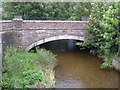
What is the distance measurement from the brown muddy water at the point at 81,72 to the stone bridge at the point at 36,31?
1.69 meters

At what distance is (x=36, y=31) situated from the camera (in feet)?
47.4

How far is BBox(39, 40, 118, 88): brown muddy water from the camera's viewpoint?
10677 millimetres

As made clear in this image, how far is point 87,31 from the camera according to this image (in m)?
15.0

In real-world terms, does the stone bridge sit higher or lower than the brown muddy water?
higher

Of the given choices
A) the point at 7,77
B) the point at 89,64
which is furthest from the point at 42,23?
the point at 7,77

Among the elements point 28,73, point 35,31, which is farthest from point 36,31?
point 28,73

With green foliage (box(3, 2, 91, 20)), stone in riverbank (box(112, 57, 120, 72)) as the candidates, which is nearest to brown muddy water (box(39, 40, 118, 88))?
stone in riverbank (box(112, 57, 120, 72))

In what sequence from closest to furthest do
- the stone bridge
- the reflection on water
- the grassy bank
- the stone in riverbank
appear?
the grassy bank
the reflection on water
the stone in riverbank
the stone bridge

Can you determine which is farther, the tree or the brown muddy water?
the tree

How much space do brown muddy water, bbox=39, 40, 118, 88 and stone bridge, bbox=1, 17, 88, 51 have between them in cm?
169

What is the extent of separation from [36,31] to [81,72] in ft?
14.3

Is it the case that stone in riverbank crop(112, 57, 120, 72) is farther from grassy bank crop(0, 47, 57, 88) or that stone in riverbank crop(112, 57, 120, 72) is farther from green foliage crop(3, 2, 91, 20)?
green foliage crop(3, 2, 91, 20)

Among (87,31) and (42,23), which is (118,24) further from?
(42,23)

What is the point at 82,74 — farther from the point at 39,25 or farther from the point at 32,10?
the point at 32,10
